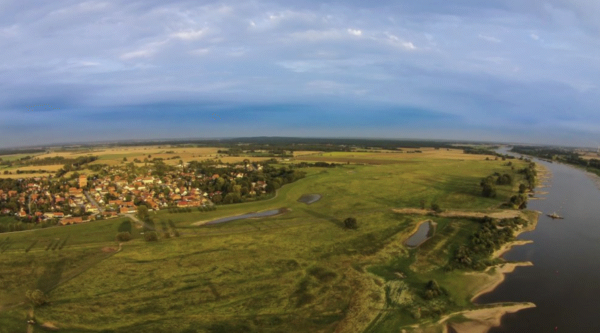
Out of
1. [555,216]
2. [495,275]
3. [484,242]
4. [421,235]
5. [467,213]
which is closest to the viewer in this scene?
[495,275]

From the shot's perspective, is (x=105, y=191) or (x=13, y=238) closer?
(x=13, y=238)

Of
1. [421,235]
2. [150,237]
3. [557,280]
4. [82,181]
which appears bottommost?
[557,280]

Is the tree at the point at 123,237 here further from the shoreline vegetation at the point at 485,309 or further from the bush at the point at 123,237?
the shoreline vegetation at the point at 485,309

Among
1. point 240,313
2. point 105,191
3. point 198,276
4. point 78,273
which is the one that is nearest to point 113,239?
point 78,273

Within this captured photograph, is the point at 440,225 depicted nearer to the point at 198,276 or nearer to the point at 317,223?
the point at 317,223

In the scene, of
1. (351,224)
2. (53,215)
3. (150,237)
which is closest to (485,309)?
(351,224)

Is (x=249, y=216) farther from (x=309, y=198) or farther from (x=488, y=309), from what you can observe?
(x=488, y=309)

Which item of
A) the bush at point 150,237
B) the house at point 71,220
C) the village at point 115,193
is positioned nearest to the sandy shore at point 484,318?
the bush at point 150,237
